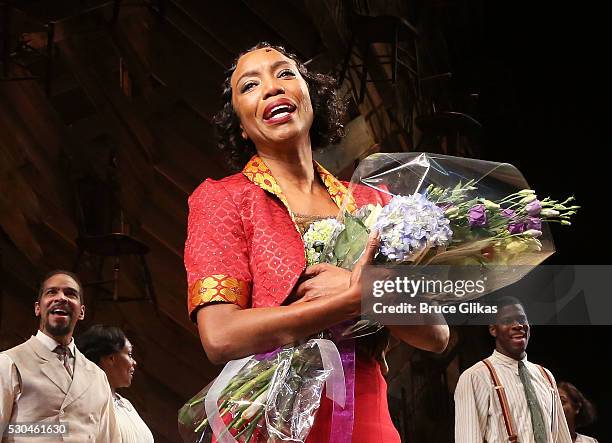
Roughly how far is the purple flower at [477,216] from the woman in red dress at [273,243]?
0.17 meters

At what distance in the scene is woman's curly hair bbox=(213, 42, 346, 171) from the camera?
1.90 meters

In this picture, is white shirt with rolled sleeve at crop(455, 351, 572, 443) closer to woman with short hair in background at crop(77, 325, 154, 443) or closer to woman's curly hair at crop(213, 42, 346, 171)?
woman with short hair in background at crop(77, 325, 154, 443)

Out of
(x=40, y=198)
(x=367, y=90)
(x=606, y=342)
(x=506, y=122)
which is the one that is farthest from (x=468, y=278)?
(x=40, y=198)

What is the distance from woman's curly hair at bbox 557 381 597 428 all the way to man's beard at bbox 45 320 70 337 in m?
2.28

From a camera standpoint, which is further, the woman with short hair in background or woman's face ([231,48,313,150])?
the woman with short hair in background

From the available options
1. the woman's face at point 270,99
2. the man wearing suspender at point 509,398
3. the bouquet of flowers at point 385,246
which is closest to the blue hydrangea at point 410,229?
the bouquet of flowers at point 385,246

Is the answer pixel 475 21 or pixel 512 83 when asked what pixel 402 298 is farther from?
pixel 475 21

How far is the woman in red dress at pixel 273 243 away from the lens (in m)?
1.50

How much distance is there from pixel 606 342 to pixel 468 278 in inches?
127

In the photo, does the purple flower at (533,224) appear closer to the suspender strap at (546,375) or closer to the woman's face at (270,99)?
the woman's face at (270,99)

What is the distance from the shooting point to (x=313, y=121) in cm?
193

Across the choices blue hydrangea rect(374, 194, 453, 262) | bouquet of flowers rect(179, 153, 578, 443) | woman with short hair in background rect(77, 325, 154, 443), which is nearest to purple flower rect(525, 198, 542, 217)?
bouquet of flowers rect(179, 153, 578, 443)

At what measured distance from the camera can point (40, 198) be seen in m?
6.94

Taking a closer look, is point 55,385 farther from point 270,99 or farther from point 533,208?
point 533,208
